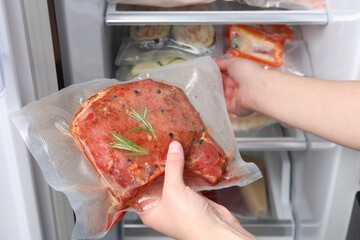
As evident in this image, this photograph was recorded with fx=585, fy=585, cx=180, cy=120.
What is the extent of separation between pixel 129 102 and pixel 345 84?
45 cm

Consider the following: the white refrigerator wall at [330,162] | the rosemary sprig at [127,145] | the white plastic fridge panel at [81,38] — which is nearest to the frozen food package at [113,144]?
the rosemary sprig at [127,145]

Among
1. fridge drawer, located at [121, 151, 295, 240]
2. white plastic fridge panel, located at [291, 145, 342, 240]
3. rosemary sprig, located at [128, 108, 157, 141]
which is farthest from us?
fridge drawer, located at [121, 151, 295, 240]

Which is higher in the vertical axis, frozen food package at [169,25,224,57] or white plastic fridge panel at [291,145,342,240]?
frozen food package at [169,25,224,57]

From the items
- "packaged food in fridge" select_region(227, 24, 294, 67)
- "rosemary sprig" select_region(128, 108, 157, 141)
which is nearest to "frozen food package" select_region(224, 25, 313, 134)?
"packaged food in fridge" select_region(227, 24, 294, 67)

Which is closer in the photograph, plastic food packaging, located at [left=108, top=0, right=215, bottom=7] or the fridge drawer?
plastic food packaging, located at [left=108, top=0, right=215, bottom=7]

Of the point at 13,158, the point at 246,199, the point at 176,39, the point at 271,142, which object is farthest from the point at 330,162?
the point at 13,158

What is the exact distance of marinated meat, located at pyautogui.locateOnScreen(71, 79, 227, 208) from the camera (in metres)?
0.96

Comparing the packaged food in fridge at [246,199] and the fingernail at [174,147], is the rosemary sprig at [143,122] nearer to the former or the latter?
the fingernail at [174,147]

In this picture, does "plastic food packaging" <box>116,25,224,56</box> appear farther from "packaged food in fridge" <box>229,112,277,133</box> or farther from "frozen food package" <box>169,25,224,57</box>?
"packaged food in fridge" <box>229,112,277,133</box>

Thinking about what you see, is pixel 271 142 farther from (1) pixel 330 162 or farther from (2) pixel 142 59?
(2) pixel 142 59

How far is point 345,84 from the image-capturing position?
1170mm

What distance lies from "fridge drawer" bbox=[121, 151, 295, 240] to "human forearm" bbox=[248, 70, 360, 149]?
17.2 inches

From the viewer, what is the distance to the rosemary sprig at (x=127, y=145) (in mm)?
964

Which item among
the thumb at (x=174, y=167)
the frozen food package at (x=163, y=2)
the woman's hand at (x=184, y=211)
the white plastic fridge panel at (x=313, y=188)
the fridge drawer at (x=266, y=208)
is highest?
the frozen food package at (x=163, y=2)
